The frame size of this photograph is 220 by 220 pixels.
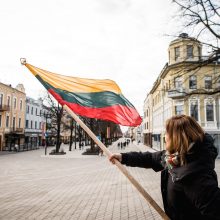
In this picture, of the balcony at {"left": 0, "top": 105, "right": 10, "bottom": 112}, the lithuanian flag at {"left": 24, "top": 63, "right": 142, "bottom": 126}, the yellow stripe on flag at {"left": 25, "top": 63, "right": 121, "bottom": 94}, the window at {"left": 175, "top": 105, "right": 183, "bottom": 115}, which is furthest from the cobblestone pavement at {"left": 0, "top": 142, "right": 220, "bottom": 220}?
the balcony at {"left": 0, "top": 105, "right": 10, "bottom": 112}

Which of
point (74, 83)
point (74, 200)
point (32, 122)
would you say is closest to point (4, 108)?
point (32, 122)

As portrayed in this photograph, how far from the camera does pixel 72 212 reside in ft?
24.0

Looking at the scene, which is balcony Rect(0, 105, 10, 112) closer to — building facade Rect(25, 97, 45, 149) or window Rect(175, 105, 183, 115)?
building facade Rect(25, 97, 45, 149)

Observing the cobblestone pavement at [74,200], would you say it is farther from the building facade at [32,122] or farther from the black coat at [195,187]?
the building facade at [32,122]

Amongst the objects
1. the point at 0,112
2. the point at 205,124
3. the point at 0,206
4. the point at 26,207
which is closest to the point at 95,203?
the point at 26,207

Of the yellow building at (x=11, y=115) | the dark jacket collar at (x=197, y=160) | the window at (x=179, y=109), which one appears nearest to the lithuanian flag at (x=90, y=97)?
the dark jacket collar at (x=197, y=160)

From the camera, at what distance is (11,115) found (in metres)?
50.1

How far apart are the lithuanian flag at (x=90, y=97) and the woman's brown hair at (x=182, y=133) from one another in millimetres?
2441

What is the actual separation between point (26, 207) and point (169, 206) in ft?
21.9

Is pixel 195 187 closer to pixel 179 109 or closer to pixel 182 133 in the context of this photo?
pixel 182 133

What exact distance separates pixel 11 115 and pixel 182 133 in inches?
2033

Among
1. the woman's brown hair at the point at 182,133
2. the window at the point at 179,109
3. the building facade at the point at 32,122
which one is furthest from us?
the building facade at the point at 32,122

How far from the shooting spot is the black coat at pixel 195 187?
1.83 metres

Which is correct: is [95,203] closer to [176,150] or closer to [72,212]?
[72,212]
